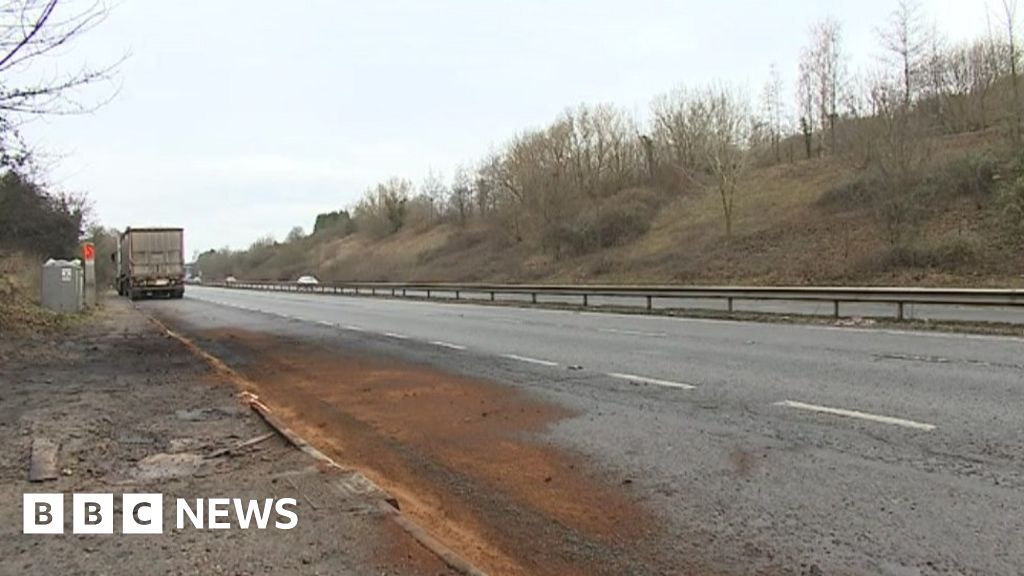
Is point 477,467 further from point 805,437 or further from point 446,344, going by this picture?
point 446,344

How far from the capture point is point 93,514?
5.12 meters

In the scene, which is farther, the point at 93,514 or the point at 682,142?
the point at 682,142

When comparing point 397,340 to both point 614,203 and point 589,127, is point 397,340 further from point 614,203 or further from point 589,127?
point 589,127

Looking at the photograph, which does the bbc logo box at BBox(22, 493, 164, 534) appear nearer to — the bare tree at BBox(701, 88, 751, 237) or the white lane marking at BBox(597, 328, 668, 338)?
the white lane marking at BBox(597, 328, 668, 338)

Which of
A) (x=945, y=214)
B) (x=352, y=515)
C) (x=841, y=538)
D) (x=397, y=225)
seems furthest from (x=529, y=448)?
(x=397, y=225)

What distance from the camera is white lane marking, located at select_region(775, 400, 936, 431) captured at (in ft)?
23.6

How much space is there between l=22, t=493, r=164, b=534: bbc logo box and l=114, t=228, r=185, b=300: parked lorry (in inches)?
1820

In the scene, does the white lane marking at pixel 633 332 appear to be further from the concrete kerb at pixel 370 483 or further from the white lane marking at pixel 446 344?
the concrete kerb at pixel 370 483

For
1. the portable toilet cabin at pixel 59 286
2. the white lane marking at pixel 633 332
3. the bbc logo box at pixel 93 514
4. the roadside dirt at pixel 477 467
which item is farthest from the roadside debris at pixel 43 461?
the portable toilet cabin at pixel 59 286

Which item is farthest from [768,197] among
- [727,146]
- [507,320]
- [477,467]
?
[477,467]

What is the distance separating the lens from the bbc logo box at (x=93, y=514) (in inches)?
191

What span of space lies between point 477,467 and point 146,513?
2467 millimetres

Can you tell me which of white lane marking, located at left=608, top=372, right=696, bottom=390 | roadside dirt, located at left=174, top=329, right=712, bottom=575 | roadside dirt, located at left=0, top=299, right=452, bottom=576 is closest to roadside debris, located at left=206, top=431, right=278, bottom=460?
roadside dirt, located at left=0, top=299, right=452, bottom=576

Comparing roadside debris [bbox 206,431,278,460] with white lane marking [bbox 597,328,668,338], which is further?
white lane marking [bbox 597,328,668,338]
